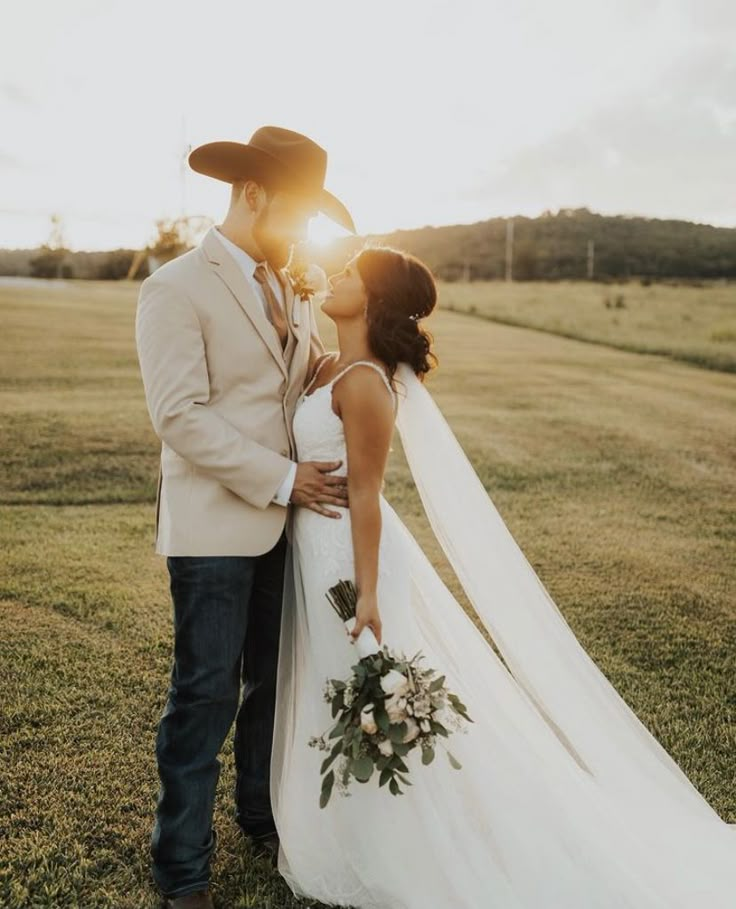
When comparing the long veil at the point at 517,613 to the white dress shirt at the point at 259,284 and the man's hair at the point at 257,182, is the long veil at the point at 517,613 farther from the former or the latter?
the man's hair at the point at 257,182

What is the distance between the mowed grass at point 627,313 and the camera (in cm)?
2272

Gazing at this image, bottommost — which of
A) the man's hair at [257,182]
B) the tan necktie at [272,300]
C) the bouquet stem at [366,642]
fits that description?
the bouquet stem at [366,642]

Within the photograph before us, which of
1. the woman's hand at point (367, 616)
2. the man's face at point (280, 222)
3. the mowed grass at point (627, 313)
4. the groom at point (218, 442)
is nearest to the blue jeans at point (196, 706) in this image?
the groom at point (218, 442)

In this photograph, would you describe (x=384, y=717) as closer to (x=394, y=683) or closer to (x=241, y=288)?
(x=394, y=683)

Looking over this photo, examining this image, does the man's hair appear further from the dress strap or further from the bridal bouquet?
the bridal bouquet

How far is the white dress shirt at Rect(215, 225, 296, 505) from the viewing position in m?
3.13

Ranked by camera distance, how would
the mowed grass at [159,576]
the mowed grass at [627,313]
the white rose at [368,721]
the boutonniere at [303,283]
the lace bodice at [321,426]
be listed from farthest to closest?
the mowed grass at [627,313] < the mowed grass at [159,576] < the boutonniere at [303,283] < the lace bodice at [321,426] < the white rose at [368,721]

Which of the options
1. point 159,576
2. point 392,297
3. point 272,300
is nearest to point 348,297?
point 392,297

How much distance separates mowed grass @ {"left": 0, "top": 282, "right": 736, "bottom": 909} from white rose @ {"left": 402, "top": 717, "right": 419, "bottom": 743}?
2.98 feet

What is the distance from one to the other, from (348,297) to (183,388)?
0.67 meters

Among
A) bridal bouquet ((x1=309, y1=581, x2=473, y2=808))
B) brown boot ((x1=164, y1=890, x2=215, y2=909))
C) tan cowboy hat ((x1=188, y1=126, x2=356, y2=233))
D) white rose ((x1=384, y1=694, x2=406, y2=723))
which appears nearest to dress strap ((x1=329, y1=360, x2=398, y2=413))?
tan cowboy hat ((x1=188, y1=126, x2=356, y2=233))

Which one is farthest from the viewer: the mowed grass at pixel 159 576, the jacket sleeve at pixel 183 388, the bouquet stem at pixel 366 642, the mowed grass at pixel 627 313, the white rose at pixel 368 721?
the mowed grass at pixel 627 313

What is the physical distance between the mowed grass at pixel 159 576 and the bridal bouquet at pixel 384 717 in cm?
79

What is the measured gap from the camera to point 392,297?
3207 mm
